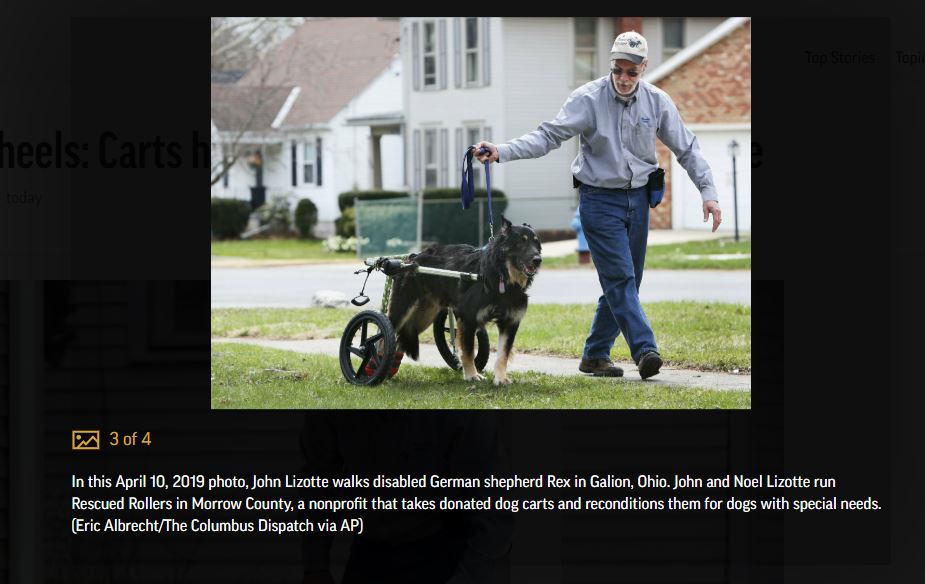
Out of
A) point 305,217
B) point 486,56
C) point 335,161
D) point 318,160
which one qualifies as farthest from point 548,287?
point 318,160

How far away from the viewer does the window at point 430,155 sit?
1695 centimetres

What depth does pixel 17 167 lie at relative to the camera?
4.66m

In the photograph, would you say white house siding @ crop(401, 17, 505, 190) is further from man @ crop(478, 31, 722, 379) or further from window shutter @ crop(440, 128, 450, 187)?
man @ crop(478, 31, 722, 379)

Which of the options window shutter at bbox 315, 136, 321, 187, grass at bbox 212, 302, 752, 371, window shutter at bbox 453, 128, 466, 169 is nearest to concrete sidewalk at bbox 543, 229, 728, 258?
grass at bbox 212, 302, 752, 371

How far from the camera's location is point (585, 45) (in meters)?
9.09

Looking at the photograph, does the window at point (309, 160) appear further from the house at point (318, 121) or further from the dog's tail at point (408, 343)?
the dog's tail at point (408, 343)

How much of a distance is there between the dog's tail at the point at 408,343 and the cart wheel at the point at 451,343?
0.09 m

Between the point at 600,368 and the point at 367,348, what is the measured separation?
934 mm

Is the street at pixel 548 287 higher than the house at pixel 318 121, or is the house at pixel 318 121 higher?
the house at pixel 318 121

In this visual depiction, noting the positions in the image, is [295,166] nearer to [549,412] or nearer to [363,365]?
[363,365]

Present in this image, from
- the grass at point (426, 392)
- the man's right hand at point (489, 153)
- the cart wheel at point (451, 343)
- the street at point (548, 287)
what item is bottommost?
the grass at point (426, 392)

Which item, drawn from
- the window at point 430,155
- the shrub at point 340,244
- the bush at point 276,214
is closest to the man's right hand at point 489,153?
the shrub at point 340,244

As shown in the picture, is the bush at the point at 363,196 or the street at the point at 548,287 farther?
the bush at the point at 363,196

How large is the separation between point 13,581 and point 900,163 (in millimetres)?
3737
